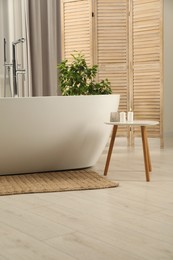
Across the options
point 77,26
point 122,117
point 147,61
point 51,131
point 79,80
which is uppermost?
point 77,26

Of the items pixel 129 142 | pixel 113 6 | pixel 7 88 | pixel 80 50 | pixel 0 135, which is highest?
pixel 113 6

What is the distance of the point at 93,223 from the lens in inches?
95.1

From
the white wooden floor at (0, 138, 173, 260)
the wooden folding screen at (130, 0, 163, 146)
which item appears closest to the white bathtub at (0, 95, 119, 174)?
the white wooden floor at (0, 138, 173, 260)

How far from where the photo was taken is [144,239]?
2.14m

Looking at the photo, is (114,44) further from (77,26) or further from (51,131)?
(51,131)

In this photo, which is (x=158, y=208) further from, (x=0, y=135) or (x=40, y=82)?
(x=40, y=82)

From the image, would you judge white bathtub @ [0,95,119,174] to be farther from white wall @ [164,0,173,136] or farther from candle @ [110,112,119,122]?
white wall @ [164,0,173,136]

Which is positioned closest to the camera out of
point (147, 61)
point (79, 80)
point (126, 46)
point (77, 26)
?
point (79, 80)

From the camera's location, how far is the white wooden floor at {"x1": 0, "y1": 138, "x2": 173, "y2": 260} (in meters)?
1.99

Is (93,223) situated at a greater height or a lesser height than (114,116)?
lesser

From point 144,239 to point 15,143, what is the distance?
1742mm

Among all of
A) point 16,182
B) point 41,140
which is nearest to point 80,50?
point 41,140

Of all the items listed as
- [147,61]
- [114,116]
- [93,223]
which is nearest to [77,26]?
[147,61]

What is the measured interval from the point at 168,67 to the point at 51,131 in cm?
307
